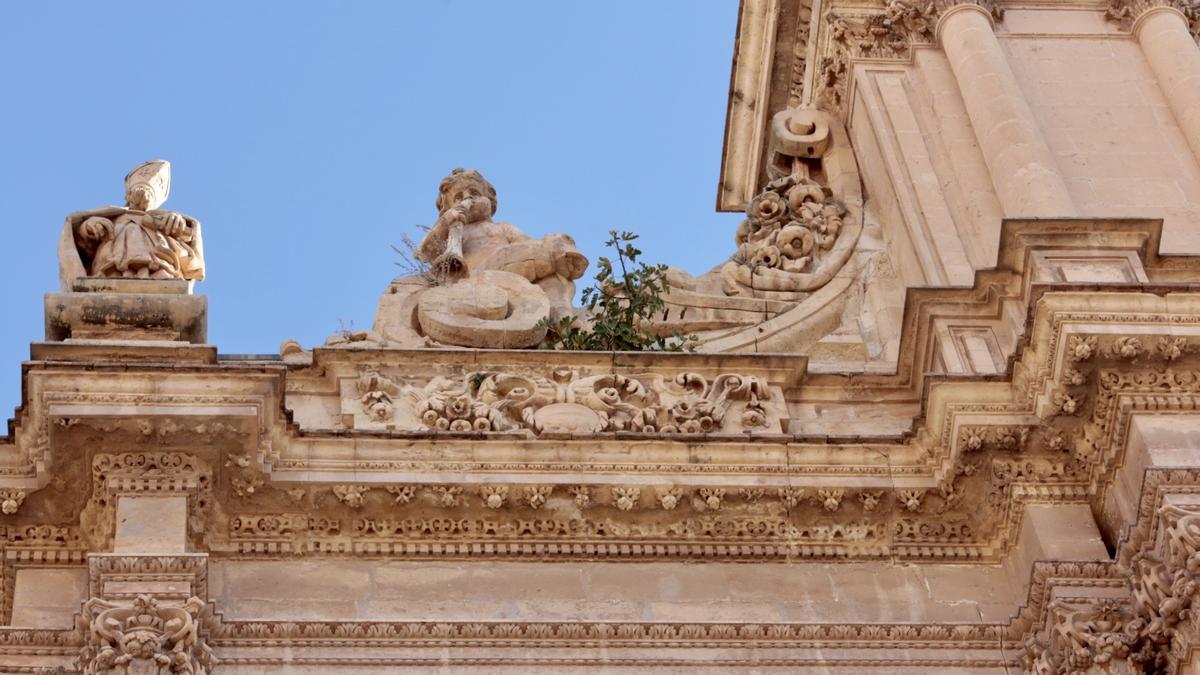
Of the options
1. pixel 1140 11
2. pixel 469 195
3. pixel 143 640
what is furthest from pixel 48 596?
pixel 1140 11

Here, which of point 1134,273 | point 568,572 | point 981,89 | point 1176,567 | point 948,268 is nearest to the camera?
point 1176,567

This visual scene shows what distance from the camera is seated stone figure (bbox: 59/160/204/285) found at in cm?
1524

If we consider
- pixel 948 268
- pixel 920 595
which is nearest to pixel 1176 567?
pixel 920 595

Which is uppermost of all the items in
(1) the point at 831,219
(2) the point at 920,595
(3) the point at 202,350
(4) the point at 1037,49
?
(4) the point at 1037,49

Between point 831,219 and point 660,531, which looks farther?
point 831,219

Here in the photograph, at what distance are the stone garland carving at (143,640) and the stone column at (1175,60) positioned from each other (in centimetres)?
758

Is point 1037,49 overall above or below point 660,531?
above

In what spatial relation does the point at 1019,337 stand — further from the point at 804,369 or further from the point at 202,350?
the point at 202,350

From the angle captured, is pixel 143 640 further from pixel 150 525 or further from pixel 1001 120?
pixel 1001 120

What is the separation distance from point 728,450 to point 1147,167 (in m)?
4.24

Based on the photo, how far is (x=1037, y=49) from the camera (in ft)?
59.0

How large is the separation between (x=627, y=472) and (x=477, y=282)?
254cm

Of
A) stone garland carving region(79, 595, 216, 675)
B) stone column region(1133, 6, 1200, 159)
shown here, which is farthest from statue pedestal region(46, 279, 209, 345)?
stone column region(1133, 6, 1200, 159)

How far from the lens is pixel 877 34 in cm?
1847
